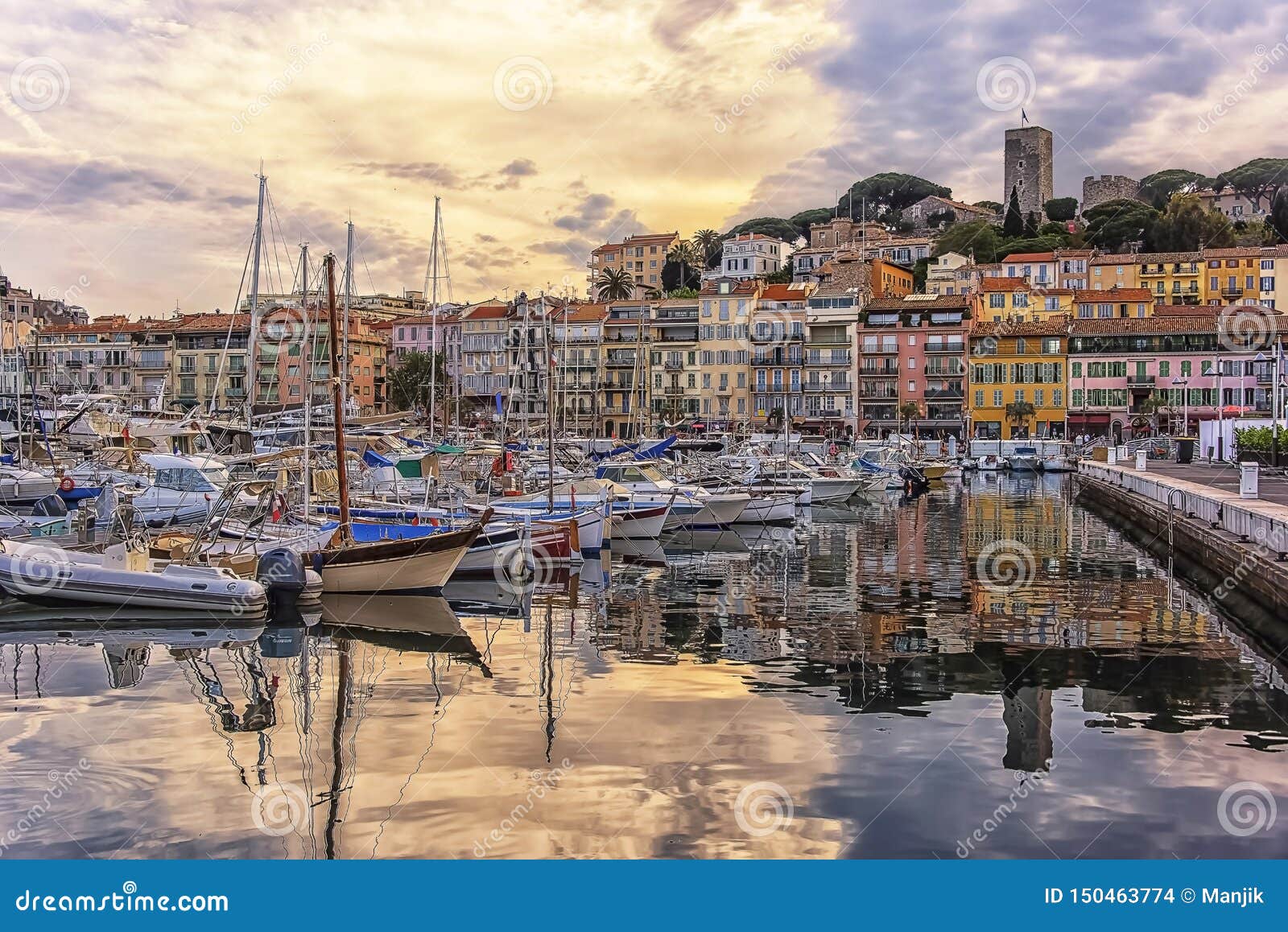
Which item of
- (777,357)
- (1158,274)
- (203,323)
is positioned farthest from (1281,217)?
(203,323)

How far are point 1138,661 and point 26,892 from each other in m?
15.7

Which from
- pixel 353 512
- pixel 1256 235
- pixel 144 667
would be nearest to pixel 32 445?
pixel 353 512

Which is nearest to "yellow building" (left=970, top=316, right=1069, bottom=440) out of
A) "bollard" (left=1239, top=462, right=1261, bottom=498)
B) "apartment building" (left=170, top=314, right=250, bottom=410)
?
"apartment building" (left=170, top=314, right=250, bottom=410)

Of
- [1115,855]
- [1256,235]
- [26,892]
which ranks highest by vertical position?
[1256,235]

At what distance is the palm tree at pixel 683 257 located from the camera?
5561 inches

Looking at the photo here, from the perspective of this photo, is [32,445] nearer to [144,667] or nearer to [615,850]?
[144,667]

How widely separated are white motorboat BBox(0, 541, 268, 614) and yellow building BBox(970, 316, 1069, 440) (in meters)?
81.9

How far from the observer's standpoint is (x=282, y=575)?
23.6m

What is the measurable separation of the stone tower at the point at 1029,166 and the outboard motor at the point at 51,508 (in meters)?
147

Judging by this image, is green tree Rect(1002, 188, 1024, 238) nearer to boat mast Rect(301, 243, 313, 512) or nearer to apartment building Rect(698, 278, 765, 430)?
apartment building Rect(698, 278, 765, 430)

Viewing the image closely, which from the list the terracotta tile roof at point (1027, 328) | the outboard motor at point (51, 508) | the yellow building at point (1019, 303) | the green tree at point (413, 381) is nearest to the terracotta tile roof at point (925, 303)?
the terracotta tile roof at point (1027, 328)

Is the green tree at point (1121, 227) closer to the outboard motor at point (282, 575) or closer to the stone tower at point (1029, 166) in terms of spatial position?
the stone tower at point (1029, 166)

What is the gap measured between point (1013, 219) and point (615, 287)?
56.1m

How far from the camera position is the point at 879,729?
14.6m
